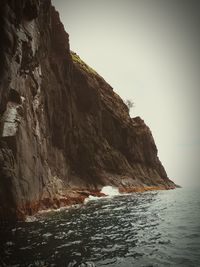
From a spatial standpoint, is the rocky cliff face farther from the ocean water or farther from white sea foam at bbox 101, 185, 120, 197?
the ocean water

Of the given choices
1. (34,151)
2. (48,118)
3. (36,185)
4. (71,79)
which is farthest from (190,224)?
(71,79)

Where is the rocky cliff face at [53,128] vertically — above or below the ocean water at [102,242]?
above

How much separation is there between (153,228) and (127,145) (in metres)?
56.0

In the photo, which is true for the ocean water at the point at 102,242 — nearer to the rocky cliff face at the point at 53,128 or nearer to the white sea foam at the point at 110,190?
the rocky cliff face at the point at 53,128

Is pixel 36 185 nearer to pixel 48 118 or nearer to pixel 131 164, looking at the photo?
pixel 48 118

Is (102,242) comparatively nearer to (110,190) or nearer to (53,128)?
(53,128)

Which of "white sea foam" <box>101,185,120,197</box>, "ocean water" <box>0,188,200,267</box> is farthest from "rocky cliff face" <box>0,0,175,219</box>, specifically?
"ocean water" <box>0,188,200,267</box>

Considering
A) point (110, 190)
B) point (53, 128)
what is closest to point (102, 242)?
point (53, 128)

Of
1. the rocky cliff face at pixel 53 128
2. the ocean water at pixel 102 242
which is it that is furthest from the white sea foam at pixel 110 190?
the ocean water at pixel 102 242

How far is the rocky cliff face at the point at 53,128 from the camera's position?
80.7ft

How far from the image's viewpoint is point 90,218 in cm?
2277

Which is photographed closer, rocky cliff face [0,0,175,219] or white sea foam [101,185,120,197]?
rocky cliff face [0,0,175,219]

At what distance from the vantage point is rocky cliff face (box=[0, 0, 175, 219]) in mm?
24609

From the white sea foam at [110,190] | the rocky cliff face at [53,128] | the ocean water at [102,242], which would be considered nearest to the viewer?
the ocean water at [102,242]
